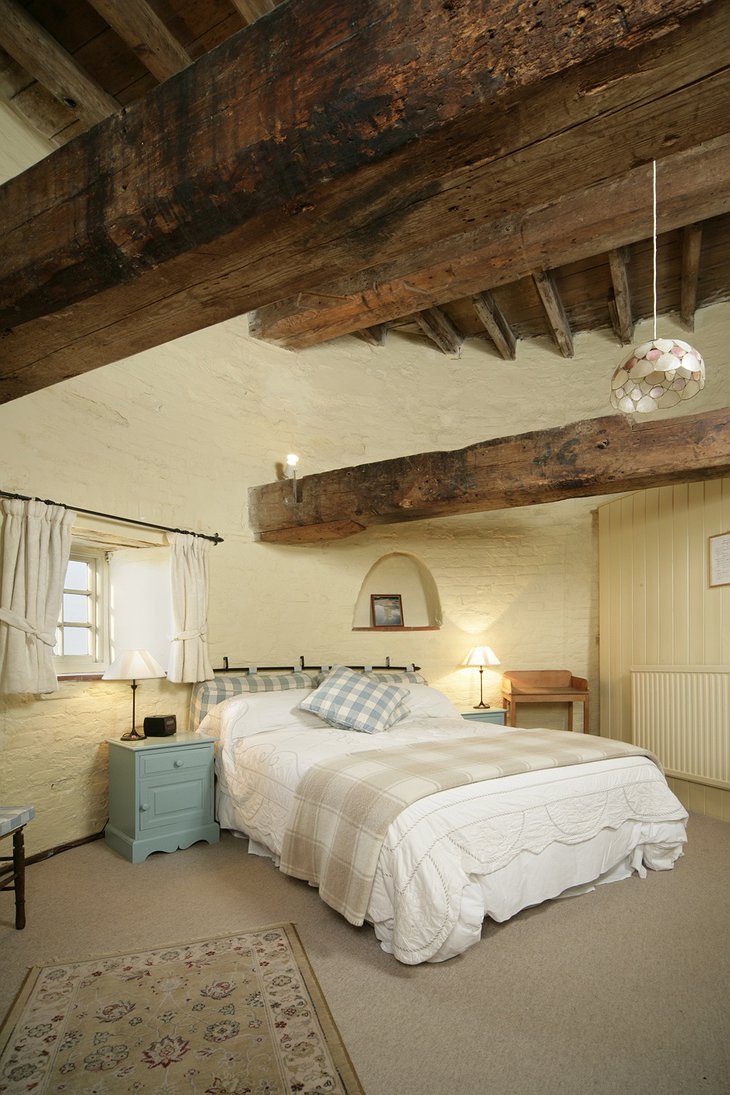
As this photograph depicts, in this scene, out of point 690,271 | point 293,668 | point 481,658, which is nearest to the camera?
point 690,271

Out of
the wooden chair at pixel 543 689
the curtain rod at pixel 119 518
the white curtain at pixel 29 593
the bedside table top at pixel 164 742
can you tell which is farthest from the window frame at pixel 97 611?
the wooden chair at pixel 543 689

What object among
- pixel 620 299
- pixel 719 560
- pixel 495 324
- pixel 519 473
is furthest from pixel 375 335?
pixel 719 560

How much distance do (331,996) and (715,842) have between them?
111 inches

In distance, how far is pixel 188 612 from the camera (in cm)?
433

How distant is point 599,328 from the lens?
6027 mm

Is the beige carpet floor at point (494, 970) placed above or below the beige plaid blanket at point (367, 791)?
below

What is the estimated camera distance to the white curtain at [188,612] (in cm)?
425

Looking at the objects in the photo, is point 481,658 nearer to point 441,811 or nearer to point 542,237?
point 441,811

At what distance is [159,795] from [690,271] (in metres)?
5.31

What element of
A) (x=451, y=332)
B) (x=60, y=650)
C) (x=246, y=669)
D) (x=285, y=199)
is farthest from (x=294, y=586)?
(x=285, y=199)

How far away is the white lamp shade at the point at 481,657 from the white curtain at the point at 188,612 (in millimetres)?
2294

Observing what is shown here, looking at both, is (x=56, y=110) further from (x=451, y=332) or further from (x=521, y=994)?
(x=521, y=994)

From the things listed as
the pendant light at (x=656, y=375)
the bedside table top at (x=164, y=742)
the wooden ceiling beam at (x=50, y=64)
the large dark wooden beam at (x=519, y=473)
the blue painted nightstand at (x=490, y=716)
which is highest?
the wooden ceiling beam at (x=50, y=64)

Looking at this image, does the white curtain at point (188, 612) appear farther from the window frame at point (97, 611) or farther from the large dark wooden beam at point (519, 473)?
the large dark wooden beam at point (519, 473)
